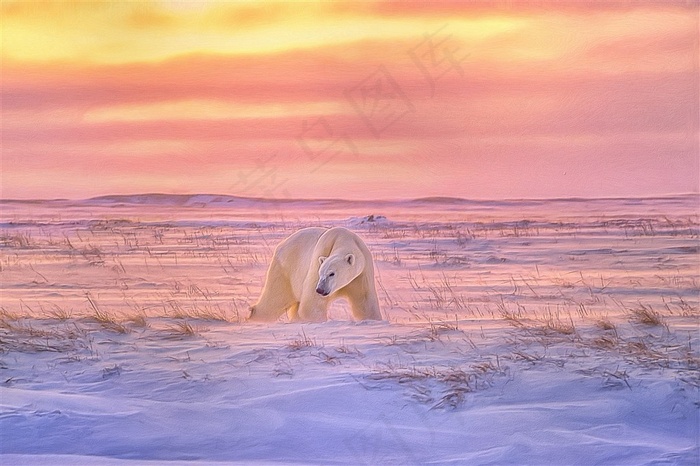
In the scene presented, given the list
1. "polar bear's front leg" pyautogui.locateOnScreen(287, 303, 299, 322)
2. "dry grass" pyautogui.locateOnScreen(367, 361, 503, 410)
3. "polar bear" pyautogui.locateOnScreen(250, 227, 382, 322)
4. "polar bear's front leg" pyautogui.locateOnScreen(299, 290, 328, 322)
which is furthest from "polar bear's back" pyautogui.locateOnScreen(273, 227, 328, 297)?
"dry grass" pyautogui.locateOnScreen(367, 361, 503, 410)

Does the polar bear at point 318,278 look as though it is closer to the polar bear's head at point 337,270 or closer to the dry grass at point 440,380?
the polar bear's head at point 337,270

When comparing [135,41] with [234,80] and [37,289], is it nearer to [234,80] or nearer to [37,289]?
[234,80]

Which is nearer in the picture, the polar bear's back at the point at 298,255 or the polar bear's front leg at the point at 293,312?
the polar bear's back at the point at 298,255

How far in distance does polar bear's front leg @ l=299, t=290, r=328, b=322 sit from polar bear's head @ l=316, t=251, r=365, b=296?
25 centimetres

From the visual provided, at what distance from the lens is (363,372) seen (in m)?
4.80

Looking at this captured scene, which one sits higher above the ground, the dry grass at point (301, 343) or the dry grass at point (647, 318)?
the dry grass at point (301, 343)

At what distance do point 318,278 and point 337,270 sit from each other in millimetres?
310

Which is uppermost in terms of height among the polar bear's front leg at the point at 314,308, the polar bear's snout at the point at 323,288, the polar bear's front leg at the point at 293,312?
the polar bear's snout at the point at 323,288

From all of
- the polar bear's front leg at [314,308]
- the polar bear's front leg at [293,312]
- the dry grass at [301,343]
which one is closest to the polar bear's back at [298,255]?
the polar bear's front leg at [293,312]

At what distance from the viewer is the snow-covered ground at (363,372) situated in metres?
4.09

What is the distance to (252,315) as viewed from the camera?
7375 mm

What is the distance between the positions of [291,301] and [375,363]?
283 centimetres

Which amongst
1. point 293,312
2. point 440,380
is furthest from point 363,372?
point 293,312

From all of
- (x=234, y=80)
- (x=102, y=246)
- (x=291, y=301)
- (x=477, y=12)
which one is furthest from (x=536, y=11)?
(x=102, y=246)
